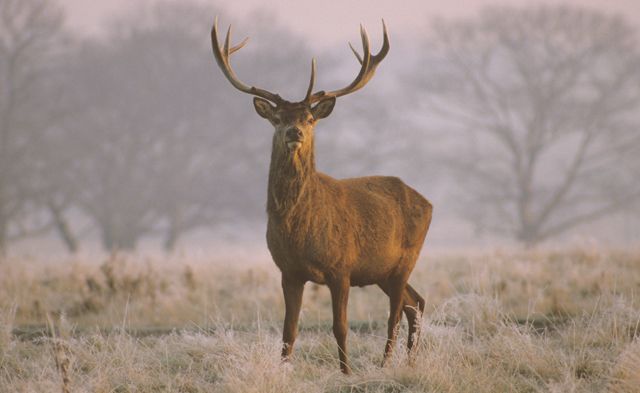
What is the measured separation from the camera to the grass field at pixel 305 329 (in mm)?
5578

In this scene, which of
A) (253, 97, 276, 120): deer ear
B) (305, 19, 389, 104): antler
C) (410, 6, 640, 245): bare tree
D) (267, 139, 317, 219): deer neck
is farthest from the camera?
(410, 6, 640, 245): bare tree

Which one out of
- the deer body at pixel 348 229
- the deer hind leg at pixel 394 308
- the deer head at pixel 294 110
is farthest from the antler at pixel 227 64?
the deer hind leg at pixel 394 308

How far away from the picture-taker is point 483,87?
90.3 feet

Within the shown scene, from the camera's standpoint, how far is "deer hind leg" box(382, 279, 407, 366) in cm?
635

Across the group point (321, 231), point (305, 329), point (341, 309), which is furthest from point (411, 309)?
point (305, 329)

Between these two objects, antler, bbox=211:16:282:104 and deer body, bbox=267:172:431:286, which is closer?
deer body, bbox=267:172:431:286

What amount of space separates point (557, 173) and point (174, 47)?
1550 centimetres

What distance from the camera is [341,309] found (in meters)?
5.79

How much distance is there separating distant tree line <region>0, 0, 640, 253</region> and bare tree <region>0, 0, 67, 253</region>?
0.16 feet

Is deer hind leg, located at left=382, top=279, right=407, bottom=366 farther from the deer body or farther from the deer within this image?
the deer body

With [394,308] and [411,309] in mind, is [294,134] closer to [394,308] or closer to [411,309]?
[394,308]

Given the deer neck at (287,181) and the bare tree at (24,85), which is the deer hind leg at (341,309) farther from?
the bare tree at (24,85)

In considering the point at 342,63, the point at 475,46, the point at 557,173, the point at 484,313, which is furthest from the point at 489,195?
the point at 484,313

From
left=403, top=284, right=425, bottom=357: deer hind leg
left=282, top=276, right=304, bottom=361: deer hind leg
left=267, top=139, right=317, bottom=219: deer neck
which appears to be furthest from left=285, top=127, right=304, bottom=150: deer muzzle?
left=403, top=284, right=425, bottom=357: deer hind leg
